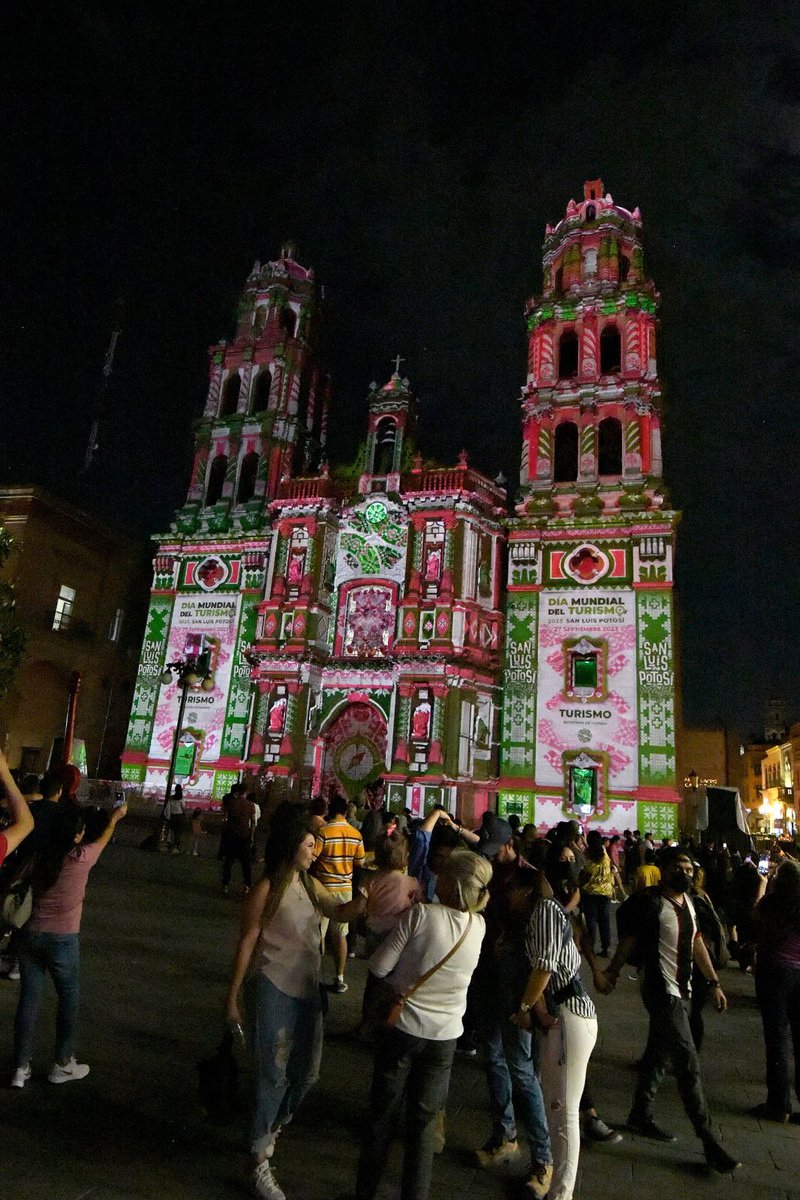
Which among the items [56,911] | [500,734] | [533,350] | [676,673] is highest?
[533,350]

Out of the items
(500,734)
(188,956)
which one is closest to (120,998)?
(188,956)

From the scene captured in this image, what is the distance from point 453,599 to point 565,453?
9.37 metres

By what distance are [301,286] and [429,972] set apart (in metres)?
45.7

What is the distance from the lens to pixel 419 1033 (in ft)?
12.6

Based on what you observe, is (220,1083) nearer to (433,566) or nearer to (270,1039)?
(270,1039)

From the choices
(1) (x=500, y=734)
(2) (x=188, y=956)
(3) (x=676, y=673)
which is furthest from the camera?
(1) (x=500, y=734)

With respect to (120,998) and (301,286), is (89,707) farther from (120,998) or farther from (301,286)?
(120,998)

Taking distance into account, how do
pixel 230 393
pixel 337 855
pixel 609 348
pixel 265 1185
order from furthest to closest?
pixel 230 393, pixel 609 348, pixel 337 855, pixel 265 1185

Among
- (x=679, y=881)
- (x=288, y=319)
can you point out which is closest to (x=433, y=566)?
(x=288, y=319)

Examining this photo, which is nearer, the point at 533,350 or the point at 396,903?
the point at 396,903

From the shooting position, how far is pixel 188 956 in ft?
32.1

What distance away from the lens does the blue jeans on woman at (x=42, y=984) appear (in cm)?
516

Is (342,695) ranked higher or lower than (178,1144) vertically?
higher

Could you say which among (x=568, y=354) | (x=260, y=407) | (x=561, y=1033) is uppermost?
(x=568, y=354)
